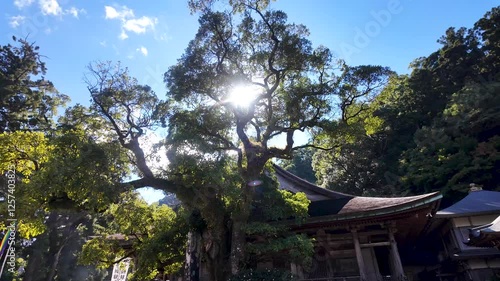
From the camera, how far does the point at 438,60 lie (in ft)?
89.7

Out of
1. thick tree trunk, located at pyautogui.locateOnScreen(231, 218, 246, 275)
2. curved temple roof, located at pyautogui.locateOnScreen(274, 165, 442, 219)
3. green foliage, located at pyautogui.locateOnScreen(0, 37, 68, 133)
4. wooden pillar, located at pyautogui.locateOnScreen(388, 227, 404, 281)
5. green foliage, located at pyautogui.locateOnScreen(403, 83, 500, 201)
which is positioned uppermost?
green foliage, located at pyautogui.locateOnScreen(0, 37, 68, 133)

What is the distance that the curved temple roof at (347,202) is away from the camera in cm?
966

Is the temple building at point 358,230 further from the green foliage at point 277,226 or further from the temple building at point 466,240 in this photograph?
the temple building at point 466,240

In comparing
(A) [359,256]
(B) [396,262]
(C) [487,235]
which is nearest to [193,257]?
(A) [359,256]

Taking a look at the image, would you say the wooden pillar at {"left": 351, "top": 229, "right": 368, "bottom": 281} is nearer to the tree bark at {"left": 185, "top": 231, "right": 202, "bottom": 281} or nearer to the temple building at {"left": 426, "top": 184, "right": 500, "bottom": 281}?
the temple building at {"left": 426, "top": 184, "right": 500, "bottom": 281}

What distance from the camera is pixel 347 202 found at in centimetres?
1232

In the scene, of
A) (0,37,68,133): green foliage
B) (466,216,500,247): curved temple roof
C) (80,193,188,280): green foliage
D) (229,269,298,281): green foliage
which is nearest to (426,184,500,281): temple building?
(466,216,500,247): curved temple roof

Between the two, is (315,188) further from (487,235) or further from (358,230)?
(487,235)

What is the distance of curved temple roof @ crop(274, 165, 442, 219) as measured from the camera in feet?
31.7

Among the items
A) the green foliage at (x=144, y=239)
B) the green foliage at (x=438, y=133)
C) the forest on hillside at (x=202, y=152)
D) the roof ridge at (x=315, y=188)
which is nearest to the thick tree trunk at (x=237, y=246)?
the forest on hillside at (x=202, y=152)

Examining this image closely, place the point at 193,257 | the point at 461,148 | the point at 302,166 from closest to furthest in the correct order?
1. the point at 193,257
2. the point at 461,148
3. the point at 302,166

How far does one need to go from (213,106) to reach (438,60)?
86.1 feet

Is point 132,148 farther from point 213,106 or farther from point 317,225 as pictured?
point 317,225

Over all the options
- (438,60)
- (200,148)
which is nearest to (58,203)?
(200,148)
